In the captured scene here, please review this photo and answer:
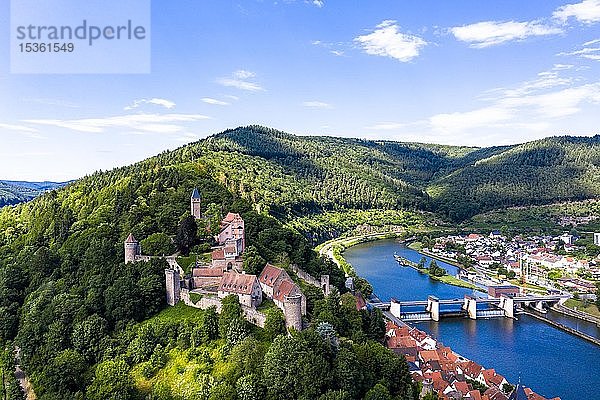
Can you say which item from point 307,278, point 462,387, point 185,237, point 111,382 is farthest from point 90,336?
point 462,387

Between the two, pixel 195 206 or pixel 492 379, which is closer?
pixel 492 379

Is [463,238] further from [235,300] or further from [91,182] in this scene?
[235,300]

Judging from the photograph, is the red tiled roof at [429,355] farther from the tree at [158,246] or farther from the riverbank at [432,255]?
the riverbank at [432,255]

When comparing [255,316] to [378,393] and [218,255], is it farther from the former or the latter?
[378,393]

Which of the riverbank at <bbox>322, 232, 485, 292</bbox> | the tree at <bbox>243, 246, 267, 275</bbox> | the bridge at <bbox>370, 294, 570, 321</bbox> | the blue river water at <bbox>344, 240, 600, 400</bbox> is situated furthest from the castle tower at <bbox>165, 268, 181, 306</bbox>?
the riverbank at <bbox>322, 232, 485, 292</bbox>

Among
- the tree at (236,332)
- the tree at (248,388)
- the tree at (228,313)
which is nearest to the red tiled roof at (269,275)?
the tree at (228,313)

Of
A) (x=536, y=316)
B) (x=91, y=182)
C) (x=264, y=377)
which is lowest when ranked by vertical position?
(x=536, y=316)

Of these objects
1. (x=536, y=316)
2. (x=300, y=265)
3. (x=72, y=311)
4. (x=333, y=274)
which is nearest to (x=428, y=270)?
(x=536, y=316)
